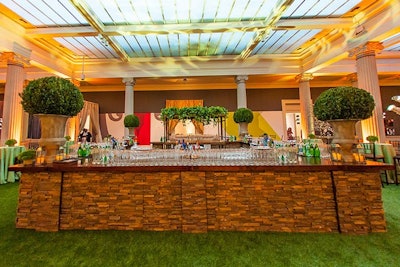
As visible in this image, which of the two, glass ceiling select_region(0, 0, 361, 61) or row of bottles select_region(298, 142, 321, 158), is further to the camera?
glass ceiling select_region(0, 0, 361, 61)

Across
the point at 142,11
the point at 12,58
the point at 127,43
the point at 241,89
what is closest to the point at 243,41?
the point at 241,89

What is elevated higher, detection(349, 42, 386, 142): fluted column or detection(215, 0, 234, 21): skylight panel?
detection(215, 0, 234, 21): skylight panel

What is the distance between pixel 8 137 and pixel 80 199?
484 cm

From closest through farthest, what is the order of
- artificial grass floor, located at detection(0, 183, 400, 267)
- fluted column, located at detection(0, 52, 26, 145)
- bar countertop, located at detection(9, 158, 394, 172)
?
artificial grass floor, located at detection(0, 183, 400, 267), bar countertop, located at detection(9, 158, 394, 172), fluted column, located at detection(0, 52, 26, 145)

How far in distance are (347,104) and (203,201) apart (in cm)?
194

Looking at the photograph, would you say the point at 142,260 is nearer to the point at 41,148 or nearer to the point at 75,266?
the point at 75,266

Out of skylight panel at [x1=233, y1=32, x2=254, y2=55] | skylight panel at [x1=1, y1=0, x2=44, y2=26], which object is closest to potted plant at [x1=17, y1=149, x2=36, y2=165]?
skylight panel at [x1=1, y1=0, x2=44, y2=26]

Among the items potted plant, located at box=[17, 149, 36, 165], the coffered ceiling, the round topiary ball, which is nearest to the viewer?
the round topiary ball

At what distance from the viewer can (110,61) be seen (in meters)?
7.09

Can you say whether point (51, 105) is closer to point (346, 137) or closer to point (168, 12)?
point (346, 137)

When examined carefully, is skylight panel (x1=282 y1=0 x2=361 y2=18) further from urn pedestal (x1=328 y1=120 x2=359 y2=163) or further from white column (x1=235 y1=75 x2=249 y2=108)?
urn pedestal (x1=328 y1=120 x2=359 y2=163)

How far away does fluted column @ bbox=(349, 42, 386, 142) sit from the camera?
4.67m

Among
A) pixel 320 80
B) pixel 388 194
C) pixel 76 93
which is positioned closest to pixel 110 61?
pixel 76 93

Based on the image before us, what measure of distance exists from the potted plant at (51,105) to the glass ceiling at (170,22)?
270 centimetres
